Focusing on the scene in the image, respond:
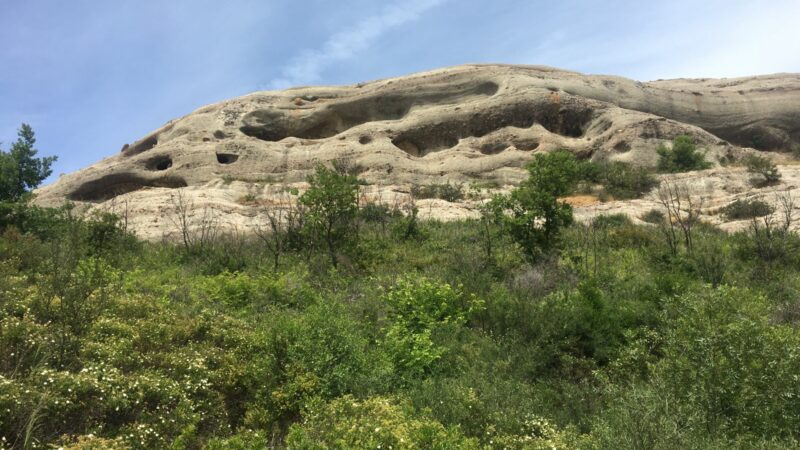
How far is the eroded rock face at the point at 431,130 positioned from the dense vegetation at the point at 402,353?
32.7ft

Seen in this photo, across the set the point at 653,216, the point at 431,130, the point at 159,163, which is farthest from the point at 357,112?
the point at 653,216

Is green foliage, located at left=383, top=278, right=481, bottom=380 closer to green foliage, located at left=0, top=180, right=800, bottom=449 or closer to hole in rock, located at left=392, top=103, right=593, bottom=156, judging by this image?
green foliage, located at left=0, top=180, right=800, bottom=449

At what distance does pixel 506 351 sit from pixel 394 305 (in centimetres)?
211

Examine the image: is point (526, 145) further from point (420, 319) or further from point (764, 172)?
point (420, 319)

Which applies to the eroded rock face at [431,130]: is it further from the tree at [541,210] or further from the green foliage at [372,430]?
the green foliage at [372,430]

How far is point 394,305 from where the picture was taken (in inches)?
328

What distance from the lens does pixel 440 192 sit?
22109 mm

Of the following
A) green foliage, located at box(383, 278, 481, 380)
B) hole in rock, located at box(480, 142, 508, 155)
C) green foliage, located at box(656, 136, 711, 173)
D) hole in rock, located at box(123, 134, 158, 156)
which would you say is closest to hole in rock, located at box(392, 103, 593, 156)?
hole in rock, located at box(480, 142, 508, 155)

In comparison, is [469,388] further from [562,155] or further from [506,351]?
[562,155]

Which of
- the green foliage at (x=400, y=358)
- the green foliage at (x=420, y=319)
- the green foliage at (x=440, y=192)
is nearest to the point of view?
the green foliage at (x=400, y=358)

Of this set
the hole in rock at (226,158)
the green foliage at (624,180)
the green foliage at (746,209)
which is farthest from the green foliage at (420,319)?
the hole in rock at (226,158)

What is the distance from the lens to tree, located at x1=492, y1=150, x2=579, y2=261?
1228 centimetres

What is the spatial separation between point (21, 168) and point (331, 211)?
48.3 feet

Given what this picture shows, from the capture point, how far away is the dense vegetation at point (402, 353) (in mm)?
4438
